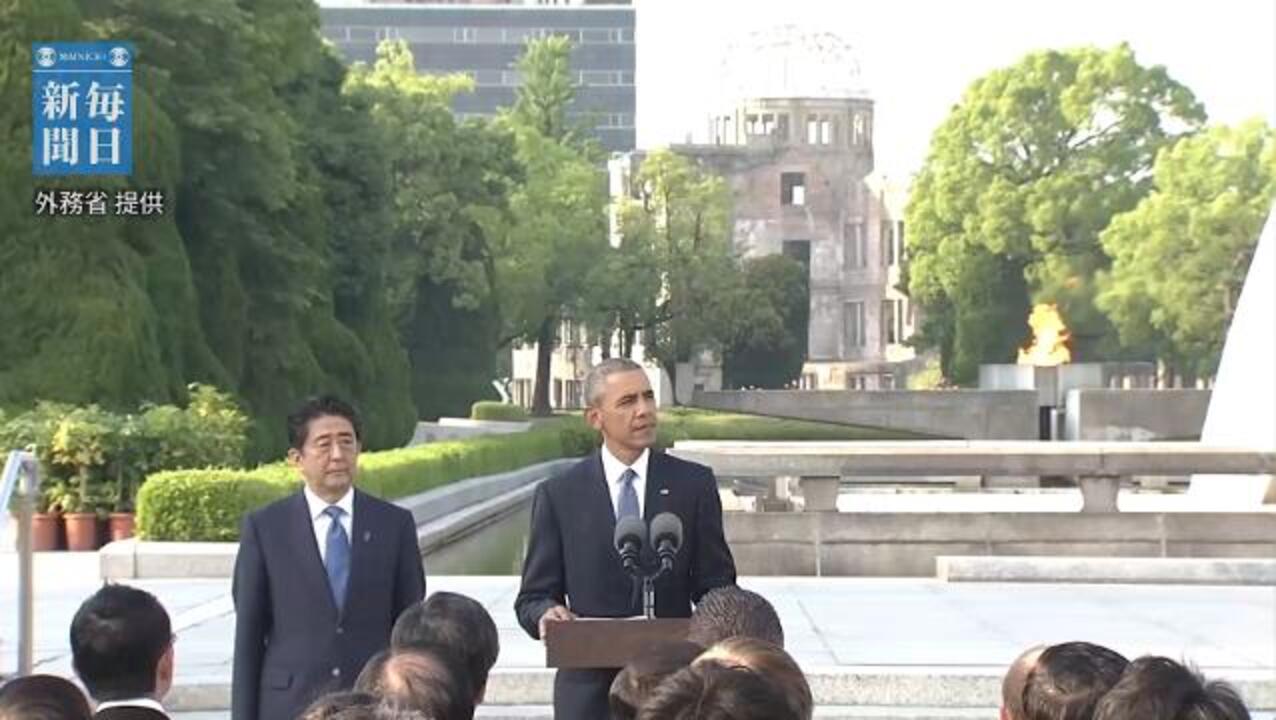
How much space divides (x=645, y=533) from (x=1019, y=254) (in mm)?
59422

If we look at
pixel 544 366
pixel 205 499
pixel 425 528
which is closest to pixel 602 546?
pixel 205 499

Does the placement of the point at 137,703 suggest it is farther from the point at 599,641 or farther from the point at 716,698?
the point at 716,698

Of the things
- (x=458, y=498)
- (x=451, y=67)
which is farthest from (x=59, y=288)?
(x=451, y=67)

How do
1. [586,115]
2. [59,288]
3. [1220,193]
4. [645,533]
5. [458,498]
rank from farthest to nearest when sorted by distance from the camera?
[586,115], [1220,193], [458,498], [59,288], [645,533]

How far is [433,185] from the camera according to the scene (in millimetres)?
46062

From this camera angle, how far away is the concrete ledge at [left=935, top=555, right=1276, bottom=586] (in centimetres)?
1661

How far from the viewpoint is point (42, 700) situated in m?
4.17

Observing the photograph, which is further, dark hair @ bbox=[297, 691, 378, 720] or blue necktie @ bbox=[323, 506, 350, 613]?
blue necktie @ bbox=[323, 506, 350, 613]

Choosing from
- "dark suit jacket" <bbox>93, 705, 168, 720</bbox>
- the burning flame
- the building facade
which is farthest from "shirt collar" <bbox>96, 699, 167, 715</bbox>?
the building facade

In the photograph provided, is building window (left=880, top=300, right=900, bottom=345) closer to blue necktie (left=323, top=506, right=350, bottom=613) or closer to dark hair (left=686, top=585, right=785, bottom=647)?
blue necktie (left=323, top=506, right=350, bottom=613)

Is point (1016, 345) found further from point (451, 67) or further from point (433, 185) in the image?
point (451, 67)

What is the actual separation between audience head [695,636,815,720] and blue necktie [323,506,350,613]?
2363mm

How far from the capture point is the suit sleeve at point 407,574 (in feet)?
21.4

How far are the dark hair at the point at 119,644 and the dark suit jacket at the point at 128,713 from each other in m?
0.44
